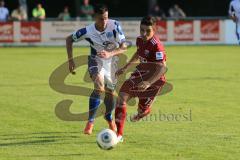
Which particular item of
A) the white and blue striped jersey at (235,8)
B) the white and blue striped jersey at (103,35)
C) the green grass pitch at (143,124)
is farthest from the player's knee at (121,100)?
the white and blue striped jersey at (235,8)

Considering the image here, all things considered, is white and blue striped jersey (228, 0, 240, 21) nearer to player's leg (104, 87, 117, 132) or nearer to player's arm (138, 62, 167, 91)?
player's leg (104, 87, 117, 132)

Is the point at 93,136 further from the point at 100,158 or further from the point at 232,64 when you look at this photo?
the point at 232,64

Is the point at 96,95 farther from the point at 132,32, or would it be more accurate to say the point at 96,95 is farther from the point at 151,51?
the point at 132,32

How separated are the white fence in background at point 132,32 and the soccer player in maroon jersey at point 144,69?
22.6 m

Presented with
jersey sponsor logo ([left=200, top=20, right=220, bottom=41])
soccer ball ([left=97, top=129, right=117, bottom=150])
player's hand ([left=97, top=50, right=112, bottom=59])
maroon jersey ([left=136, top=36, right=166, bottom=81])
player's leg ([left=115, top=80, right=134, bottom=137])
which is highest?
maroon jersey ([left=136, top=36, right=166, bottom=81])

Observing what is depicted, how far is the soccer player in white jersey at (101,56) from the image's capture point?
10500 mm

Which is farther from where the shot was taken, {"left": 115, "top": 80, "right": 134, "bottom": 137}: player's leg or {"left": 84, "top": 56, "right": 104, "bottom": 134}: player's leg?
{"left": 84, "top": 56, "right": 104, "bottom": 134}: player's leg

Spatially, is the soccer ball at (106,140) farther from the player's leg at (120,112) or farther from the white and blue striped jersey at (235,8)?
the white and blue striped jersey at (235,8)

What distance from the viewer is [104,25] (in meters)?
10.5

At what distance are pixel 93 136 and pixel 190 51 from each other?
20.6m

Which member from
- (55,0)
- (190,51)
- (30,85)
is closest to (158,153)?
(30,85)

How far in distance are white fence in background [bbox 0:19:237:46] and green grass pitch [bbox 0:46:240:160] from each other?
11433 millimetres

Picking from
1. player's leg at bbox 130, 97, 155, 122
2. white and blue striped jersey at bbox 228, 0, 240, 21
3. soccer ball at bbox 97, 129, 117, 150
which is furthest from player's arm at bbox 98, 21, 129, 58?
white and blue striped jersey at bbox 228, 0, 240, 21

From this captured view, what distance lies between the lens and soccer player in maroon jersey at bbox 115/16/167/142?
31.7 ft
